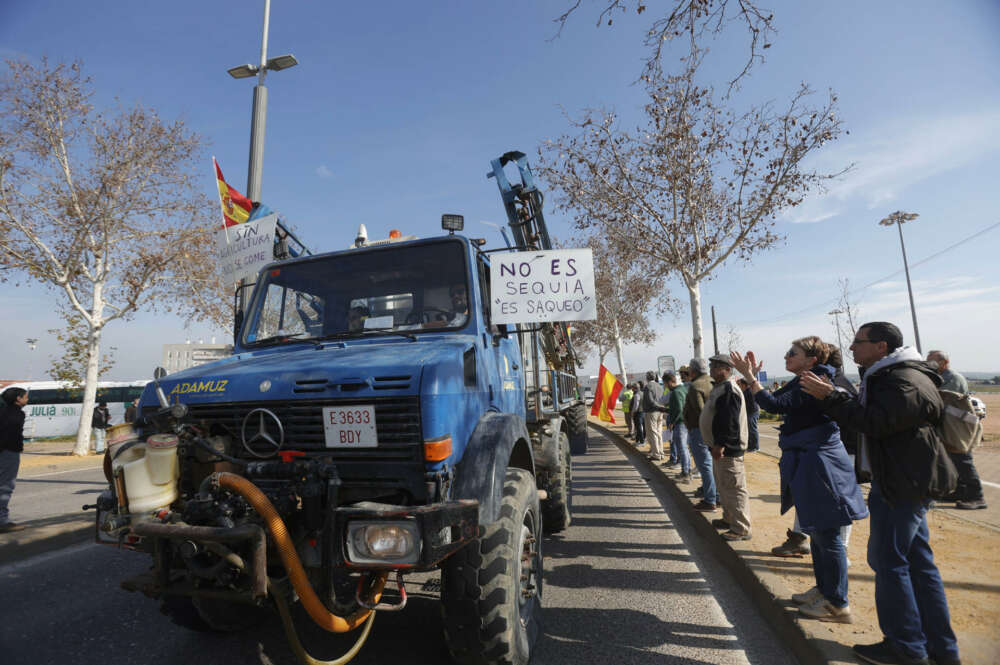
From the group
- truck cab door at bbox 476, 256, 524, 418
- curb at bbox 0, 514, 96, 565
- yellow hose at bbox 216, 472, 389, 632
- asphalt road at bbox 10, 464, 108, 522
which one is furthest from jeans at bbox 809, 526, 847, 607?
asphalt road at bbox 10, 464, 108, 522

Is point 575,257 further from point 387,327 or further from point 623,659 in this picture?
point 623,659

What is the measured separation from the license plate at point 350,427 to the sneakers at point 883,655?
9.00ft

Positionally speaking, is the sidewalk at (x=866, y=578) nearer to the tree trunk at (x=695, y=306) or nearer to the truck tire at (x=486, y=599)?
the truck tire at (x=486, y=599)

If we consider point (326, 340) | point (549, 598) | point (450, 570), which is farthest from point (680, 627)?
point (326, 340)

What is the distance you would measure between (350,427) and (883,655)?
2960 mm

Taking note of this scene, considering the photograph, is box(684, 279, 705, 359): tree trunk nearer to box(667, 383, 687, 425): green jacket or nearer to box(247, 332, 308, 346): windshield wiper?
box(667, 383, 687, 425): green jacket

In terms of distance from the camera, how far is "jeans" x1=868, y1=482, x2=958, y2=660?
2469mm

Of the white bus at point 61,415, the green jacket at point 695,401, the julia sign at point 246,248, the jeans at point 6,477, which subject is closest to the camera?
the julia sign at point 246,248

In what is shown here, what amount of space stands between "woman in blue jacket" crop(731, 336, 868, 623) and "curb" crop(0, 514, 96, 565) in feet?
20.8

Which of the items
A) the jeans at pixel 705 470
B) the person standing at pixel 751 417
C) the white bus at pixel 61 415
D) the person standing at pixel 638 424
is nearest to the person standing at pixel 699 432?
the jeans at pixel 705 470

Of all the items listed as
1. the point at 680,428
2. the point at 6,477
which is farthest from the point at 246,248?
the point at 680,428

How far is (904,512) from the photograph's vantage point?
2.52 metres

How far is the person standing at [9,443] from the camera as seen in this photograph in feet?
20.2

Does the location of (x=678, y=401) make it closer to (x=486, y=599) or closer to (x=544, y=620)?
(x=544, y=620)
